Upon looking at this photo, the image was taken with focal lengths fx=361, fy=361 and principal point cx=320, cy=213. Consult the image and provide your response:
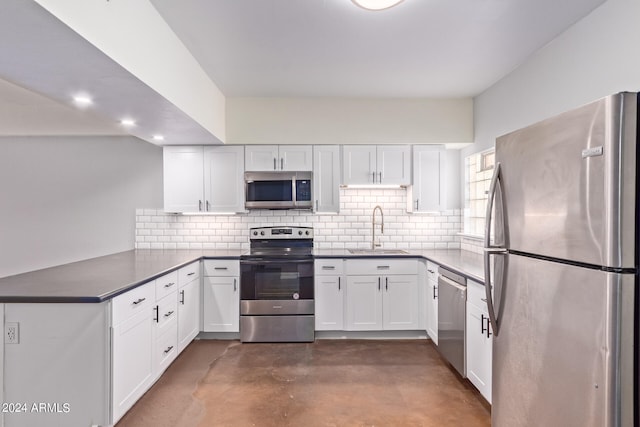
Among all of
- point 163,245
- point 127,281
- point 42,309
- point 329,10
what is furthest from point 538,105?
point 163,245

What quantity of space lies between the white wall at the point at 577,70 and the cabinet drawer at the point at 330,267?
2011mm

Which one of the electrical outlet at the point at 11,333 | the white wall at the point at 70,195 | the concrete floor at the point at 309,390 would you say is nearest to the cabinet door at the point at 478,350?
the concrete floor at the point at 309,390

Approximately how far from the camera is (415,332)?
387cm

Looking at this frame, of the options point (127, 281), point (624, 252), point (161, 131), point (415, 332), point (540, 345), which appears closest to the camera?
point (624, 252)

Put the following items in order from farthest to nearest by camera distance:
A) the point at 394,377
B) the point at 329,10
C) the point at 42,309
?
1. the point at 394,377
2. the point at 329,10
3. the point at 42,309

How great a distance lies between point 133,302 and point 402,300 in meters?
2.55

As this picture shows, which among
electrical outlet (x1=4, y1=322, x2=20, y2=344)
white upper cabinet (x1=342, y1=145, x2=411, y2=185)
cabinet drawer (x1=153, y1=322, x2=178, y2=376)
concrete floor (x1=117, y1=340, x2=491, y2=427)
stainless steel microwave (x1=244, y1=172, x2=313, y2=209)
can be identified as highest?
white upper cabinet (x1=342, y1=145, x2=411, y2=185)

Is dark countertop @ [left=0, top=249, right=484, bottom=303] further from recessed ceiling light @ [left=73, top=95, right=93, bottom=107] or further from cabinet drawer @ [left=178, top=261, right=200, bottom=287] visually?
recessed ceiling light @ [left=73, top=95, right=93, bottom=107]

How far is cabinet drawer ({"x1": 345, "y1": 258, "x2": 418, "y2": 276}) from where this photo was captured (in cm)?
378

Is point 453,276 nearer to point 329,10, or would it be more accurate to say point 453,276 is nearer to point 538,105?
point 538,105

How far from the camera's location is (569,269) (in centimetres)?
137

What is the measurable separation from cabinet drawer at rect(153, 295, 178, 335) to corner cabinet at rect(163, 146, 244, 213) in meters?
1.28

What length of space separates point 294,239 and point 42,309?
257 cm

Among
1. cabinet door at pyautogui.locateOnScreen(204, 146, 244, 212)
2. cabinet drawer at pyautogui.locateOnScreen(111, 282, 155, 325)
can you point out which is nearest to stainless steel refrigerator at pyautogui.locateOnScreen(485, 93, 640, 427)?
cabinet drawer at pyautogui.locateOnScreen(111, 282, 155, 325)
